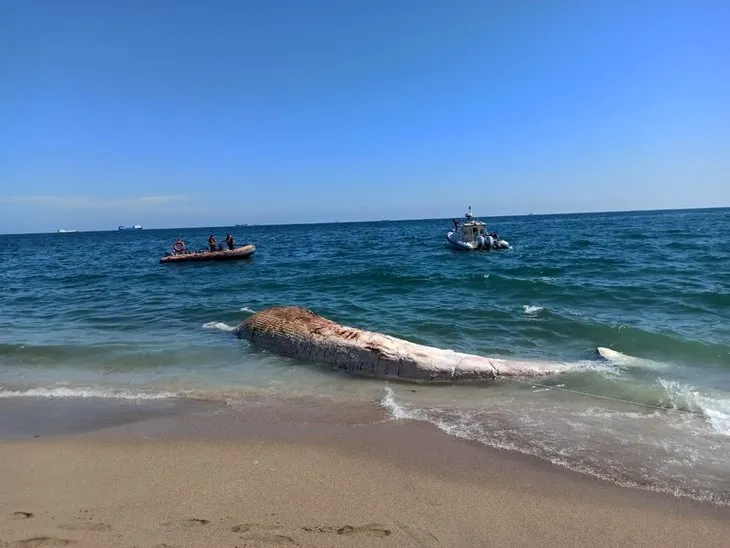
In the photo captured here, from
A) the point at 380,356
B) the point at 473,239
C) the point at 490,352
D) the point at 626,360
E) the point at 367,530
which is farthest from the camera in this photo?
the point at 473,239

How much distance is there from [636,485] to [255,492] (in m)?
3.31

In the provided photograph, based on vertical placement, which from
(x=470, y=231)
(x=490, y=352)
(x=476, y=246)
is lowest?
(x=490, y=352)

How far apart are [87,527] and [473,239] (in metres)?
34.1

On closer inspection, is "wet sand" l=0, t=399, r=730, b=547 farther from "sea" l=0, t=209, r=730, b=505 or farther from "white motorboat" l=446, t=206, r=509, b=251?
"white motorboat" l=446, t=206, r=509, b=251

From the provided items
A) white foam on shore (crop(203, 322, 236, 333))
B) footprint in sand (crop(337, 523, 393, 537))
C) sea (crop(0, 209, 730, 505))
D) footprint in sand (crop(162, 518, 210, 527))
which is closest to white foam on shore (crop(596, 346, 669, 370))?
sea (crop(0, 209, 730, 505))

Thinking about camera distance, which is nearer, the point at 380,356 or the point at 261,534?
the point at 261,534

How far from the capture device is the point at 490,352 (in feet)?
30.1

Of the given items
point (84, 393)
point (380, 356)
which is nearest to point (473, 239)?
point (380, 356)

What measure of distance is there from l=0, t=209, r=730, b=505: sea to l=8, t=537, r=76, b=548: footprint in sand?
3.47m

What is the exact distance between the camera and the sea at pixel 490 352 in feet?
17.3

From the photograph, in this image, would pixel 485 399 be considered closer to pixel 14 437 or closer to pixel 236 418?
pixel 236 418

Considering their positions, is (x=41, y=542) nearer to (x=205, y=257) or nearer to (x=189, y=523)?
(x=189, y=523)

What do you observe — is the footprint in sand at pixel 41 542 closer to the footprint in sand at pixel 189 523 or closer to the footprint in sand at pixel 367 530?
the footprint in sand at pixel 189 523

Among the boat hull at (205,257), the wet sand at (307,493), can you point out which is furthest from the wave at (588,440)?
the boat hull at (205,257)
